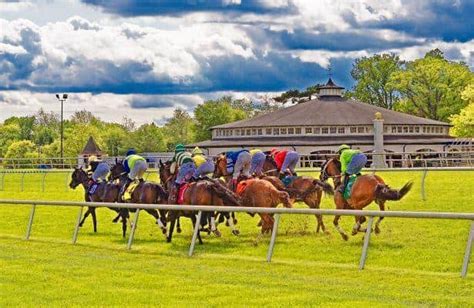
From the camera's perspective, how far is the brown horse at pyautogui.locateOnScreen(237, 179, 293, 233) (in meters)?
17.8

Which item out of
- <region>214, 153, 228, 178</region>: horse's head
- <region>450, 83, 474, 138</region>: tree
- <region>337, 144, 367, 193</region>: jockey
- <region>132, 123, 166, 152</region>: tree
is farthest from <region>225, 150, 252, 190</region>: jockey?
<region>132, 123, 166, 152</region>: tree

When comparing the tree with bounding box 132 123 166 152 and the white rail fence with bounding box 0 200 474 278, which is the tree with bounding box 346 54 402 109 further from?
the white rail fence with bounding box 0 200 474 278

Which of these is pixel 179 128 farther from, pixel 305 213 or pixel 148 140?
pixel 305 213

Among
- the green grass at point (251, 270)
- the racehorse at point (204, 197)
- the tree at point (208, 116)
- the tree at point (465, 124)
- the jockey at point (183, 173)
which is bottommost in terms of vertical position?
the green grass at point (251, 270)

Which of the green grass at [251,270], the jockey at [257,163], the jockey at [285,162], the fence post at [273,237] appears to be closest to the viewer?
the green grass at [251,270]

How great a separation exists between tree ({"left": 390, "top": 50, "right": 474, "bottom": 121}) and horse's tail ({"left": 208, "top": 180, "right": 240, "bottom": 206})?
78406mm

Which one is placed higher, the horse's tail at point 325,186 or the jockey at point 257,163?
the jockey at point 257,163

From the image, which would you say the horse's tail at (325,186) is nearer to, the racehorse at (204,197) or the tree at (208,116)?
the racehorse at (204,197)

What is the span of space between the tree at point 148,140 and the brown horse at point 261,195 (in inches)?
4301

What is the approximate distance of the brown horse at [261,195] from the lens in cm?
1784

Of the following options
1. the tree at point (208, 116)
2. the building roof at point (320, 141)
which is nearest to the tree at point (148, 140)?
the tree at point (208, 116)

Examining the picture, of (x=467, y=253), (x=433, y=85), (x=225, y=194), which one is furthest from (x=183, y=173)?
(x=433, y=85)

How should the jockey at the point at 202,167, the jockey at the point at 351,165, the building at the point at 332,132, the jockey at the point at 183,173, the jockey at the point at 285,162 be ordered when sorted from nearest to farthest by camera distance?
1. the jockey at the point at 351,165
2. the jockey at the point at 183,173
3. the jockey at the point at 202,167
4. the jockey at the point at 285,162
5. the building at the point at 332,132

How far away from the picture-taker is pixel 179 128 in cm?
16438
